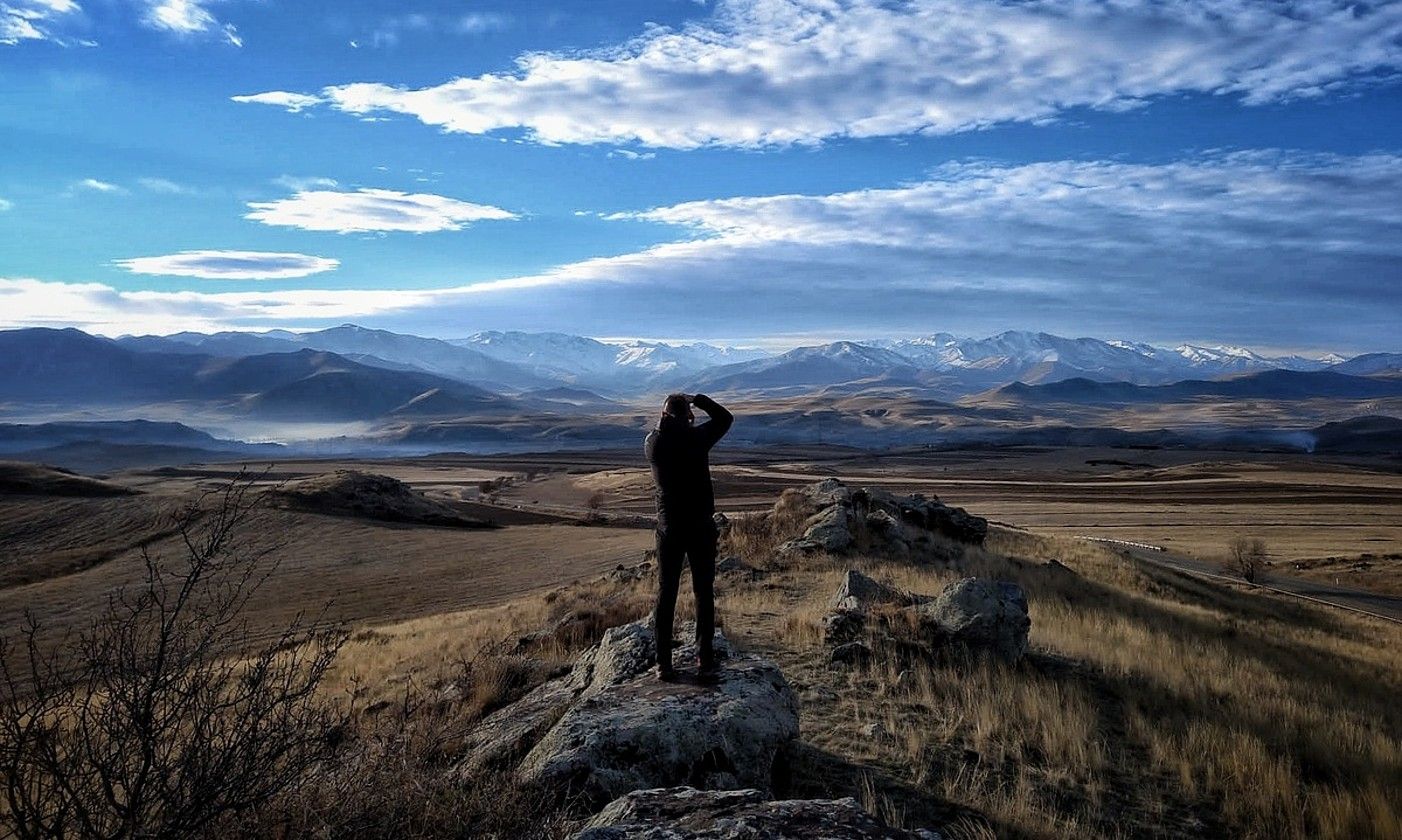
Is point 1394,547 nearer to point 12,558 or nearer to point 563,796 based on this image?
point 563,796

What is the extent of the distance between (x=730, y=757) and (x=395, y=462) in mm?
126041

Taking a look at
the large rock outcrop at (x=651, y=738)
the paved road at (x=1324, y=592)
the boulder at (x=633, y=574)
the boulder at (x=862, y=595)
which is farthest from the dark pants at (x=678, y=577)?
the paved road at (x=1324, y=592)

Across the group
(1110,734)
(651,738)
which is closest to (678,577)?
(651,738)

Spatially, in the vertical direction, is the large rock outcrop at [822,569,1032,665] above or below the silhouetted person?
below

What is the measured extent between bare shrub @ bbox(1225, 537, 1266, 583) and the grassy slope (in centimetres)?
1975

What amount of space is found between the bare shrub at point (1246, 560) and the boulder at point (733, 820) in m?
35.1

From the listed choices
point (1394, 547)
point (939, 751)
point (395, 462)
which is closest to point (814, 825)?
point (939, 751)

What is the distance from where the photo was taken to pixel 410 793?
4.88 metres

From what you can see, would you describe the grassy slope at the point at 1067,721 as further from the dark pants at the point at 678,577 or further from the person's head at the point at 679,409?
the person's head at the point at 679,409

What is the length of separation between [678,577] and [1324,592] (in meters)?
34.5

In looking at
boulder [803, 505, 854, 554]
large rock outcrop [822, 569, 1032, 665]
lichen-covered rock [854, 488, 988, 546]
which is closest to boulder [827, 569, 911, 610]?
large rock outcrop [822, 569, 1032, 665]

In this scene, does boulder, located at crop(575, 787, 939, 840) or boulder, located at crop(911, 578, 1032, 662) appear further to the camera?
boulder, located at crop(911, 578, 1032, 662)

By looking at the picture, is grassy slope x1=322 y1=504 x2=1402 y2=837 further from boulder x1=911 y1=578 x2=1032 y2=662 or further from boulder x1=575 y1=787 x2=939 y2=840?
boulder x1=575 y1=787 x2=939 y2=840

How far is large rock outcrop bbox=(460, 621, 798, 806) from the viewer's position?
5676 mm
